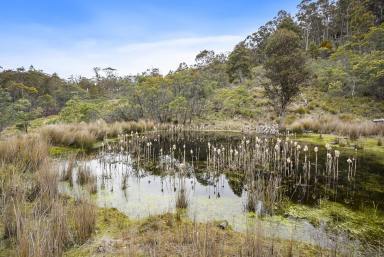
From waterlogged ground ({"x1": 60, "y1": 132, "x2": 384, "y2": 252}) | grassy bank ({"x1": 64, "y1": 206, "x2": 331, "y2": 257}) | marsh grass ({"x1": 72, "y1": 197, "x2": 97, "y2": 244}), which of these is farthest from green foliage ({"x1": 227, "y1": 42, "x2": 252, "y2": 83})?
marsh grass ({"x1": 72, "y1": 197, "x2": 97, "y2": 244})

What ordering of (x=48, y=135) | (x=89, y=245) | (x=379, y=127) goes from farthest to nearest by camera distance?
(x=379, y=127) < (x=48, y=135) < (x=89, y=245)

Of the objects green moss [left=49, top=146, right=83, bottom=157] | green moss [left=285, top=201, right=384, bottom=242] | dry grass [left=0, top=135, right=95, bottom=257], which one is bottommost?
green moss [left=285, top=201, right=384, bottom=242]

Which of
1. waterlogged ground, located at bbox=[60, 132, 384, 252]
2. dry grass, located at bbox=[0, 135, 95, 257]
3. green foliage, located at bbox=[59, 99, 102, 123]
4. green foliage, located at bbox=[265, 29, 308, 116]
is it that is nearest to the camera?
dry grass, located at bbox=[0, 135, 95, 257]

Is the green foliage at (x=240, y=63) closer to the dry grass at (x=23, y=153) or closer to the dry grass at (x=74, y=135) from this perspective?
the dry grass at (x=74, y=135)

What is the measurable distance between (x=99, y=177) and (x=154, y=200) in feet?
7.19

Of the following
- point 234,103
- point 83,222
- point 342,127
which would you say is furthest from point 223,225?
point 234,103

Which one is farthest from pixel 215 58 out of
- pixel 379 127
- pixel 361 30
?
pixel 379 127

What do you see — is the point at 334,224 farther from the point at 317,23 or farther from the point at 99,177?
the point at 317,23

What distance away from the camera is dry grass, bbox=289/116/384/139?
1358 centimetres

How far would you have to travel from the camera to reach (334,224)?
14.4 ft

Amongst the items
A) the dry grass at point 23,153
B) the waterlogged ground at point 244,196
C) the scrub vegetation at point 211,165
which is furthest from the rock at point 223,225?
the dry grass at point 23,153

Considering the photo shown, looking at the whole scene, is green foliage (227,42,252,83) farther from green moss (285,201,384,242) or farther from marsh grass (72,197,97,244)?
marsh grass (72,197,97,244)

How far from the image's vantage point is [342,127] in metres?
14.6

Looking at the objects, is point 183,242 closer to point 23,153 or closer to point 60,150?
point 23,153
